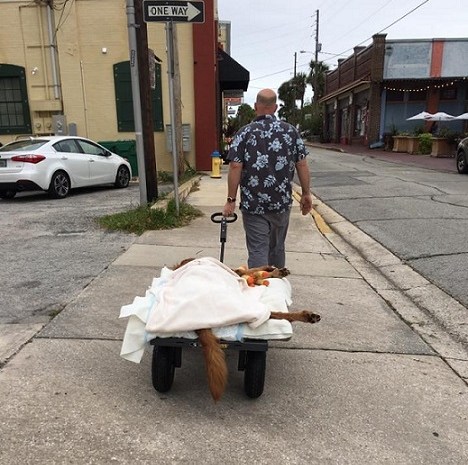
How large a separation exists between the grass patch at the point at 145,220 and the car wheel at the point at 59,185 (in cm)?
290

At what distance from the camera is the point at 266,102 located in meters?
3.70

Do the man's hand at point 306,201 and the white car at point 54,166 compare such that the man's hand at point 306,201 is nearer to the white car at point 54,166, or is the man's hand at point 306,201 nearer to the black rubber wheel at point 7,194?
the white car at point 54,166

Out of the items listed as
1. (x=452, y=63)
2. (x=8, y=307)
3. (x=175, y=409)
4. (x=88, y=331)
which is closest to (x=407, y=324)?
(x=175, y=409)

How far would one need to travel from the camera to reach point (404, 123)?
32.2 meters

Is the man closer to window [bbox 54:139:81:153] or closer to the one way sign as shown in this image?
the one way sign

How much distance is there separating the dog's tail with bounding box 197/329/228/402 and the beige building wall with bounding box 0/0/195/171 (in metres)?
13.1

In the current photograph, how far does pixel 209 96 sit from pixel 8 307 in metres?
12.1

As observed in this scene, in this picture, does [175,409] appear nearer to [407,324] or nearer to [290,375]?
[290,375]

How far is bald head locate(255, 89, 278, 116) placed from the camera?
369cm

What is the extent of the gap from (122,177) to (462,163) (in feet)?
35.1

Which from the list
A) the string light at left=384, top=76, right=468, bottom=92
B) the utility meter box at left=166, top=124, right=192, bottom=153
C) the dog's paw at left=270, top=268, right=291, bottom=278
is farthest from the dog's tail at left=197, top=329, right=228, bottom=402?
the string light at left=384, top=76, right=468, bottom=92

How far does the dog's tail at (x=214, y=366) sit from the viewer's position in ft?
8.15

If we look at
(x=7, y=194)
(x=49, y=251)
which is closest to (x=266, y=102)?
(x=49, y=251)

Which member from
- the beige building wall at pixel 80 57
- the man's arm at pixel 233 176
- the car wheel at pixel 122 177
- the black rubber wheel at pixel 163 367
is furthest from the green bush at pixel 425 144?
the black rubber wheel at pixel 163 367
